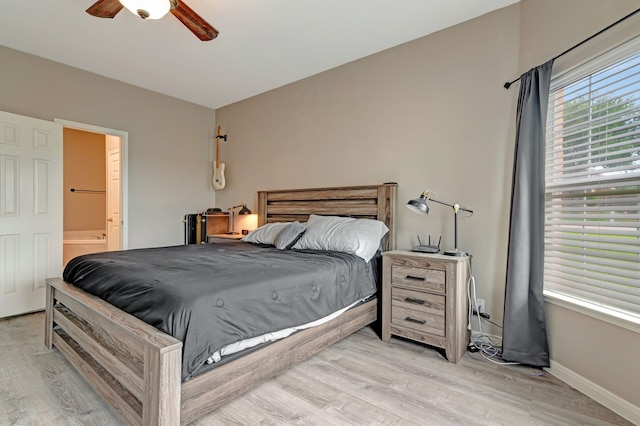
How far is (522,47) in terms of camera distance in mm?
2463

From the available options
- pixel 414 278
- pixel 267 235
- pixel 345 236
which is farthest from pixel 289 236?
pixel 414 278

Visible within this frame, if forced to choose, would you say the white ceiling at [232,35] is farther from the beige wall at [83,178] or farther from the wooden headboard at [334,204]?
the beige wall at [83,178]

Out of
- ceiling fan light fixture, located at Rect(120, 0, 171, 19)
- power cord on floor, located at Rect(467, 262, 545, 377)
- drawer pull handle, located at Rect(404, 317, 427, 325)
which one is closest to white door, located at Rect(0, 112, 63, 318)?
ceiling fan light fixture, located at Rect(120, 0, 171, 19)

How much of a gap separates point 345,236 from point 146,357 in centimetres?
185

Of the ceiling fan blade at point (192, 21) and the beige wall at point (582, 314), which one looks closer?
the beige wall at point (582, 314)

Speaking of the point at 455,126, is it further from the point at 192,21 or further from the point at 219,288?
the point at 219,288

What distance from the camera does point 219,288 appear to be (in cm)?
166

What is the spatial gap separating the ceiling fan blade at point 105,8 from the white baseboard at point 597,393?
3.77 m

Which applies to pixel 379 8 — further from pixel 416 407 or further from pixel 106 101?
pixel 106 101

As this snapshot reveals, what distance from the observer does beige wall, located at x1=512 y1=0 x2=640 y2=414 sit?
1.71 meters

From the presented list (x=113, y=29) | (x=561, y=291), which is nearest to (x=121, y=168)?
(x=113, y=29)

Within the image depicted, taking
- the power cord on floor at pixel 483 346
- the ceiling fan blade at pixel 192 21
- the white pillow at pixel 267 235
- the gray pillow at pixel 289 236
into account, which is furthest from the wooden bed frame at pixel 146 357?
the ceiling fan blade at pixel 192 21

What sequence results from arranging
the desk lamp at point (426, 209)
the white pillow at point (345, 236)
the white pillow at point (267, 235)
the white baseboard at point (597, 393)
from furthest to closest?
the white pillow at point (267, 235) < the white pillow at point (345, 236) < the desk lamp at point (426, 209) < the white baseboard at point (597, 393)

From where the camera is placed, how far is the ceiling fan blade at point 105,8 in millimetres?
2086
